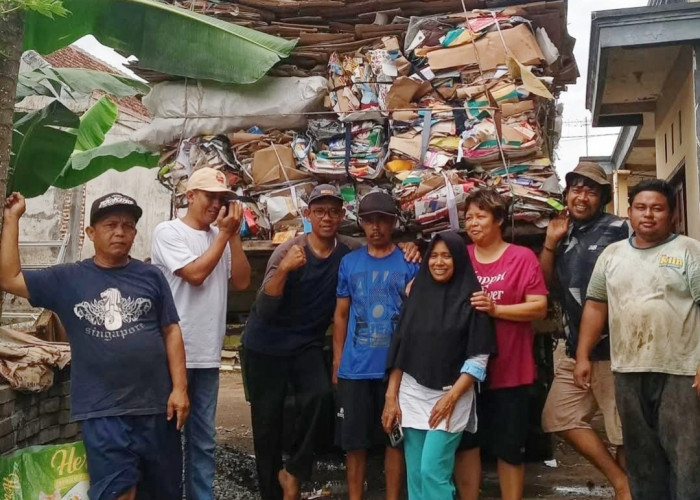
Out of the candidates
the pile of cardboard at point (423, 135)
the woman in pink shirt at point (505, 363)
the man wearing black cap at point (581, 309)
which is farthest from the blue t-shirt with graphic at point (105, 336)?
the man wearing black cap at point (581, 309)

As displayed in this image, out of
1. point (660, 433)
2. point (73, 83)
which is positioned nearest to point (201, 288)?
point (660, 433)

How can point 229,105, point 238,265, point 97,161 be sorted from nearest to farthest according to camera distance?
point 238,265
point 229,105
point 97,161

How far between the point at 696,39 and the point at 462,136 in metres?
1.94

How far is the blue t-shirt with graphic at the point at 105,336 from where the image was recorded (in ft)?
10.3

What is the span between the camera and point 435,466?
11.0 ft

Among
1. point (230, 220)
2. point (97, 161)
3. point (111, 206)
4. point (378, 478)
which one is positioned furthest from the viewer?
point (97, 161)

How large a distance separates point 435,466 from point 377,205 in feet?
4.41

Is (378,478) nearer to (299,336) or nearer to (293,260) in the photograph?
(299,336)

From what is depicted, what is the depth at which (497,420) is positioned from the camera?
11.9ft

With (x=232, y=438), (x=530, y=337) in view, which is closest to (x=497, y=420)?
(x=530, y=337)

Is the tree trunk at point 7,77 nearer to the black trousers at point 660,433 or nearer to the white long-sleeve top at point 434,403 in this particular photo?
the white long-sleeve top at point 434,403

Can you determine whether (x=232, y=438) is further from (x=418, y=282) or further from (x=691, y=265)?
(x=691, y=265)

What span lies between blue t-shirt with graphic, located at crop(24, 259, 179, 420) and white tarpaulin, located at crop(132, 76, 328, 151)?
165 centimetres

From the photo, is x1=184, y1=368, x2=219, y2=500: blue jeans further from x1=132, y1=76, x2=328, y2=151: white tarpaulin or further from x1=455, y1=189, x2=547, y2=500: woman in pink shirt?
x1=132, y1=76, x2=328, y2=151: white tarpaulin
